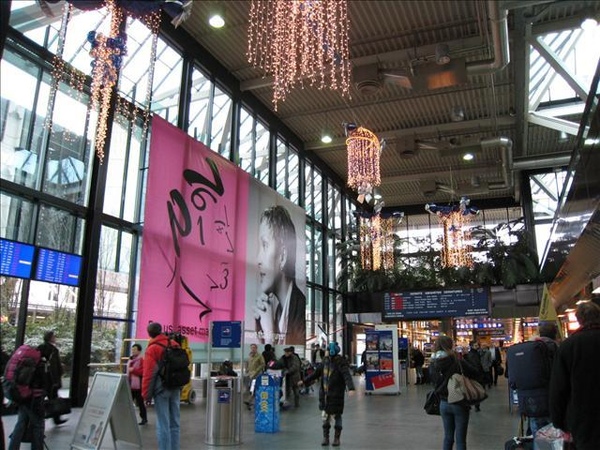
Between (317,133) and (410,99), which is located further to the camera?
(317,133)

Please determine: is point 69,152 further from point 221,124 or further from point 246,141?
point 246,141

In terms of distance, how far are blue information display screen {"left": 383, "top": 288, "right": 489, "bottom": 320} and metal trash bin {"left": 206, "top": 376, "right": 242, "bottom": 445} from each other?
16067 mm

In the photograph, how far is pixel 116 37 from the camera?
28.0 ft

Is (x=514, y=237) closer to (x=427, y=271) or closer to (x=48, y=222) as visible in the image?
(x=427, y=271)

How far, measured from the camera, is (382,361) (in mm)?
15125

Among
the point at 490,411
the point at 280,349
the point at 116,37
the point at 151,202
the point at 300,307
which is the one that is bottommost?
the point at 490,411

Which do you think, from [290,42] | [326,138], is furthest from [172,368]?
[326,138]

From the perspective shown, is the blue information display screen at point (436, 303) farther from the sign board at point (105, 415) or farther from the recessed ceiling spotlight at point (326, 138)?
the sign board at point (105, 415)

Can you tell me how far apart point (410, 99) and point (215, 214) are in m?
6.80

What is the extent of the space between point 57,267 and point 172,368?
5.18m

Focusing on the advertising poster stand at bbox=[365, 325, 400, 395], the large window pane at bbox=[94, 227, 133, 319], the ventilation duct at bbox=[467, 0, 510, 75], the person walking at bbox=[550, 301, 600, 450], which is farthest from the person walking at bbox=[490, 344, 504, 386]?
the person walking at bbox=[550, 301, 600, 450]

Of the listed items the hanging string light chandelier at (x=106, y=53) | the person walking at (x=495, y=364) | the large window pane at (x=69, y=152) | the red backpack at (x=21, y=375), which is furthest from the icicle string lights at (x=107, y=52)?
the person walking at (x=495, y=364)

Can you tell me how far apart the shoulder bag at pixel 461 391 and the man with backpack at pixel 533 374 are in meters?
0.33

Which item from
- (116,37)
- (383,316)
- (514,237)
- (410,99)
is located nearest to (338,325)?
(383,316)
